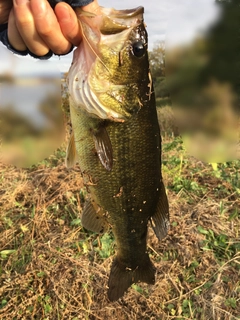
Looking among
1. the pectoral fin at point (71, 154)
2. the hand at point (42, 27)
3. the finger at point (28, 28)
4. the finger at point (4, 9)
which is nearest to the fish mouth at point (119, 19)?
the hand at point (42, 27)

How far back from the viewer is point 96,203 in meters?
1.85

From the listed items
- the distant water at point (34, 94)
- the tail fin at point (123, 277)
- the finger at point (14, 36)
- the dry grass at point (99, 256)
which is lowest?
the dry grass at point (99, 256)

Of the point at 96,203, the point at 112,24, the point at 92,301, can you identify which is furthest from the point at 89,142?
the point at 92,301

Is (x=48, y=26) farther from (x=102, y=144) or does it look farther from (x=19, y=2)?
(x=102, y=144)

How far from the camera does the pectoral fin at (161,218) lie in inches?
74.1

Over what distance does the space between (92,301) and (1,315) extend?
805 mm

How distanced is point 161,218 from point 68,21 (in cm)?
109

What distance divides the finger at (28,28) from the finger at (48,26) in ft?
0.07

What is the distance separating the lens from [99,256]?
3561mm

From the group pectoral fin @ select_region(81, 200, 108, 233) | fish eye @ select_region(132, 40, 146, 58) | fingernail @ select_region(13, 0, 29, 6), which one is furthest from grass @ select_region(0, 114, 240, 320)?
fingernail @ select_region(13, 0, 29, 6)

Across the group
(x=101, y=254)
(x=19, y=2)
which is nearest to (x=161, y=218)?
(x=19, y=2)

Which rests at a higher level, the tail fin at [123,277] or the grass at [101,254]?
the tail fin at [123,277]

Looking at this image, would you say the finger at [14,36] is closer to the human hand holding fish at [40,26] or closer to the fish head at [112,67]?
the human hand holding fish at [40,26]

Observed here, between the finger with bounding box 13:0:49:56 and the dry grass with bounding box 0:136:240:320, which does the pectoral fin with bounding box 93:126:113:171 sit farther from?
the dry grass with bounding box 0:136:240:320
